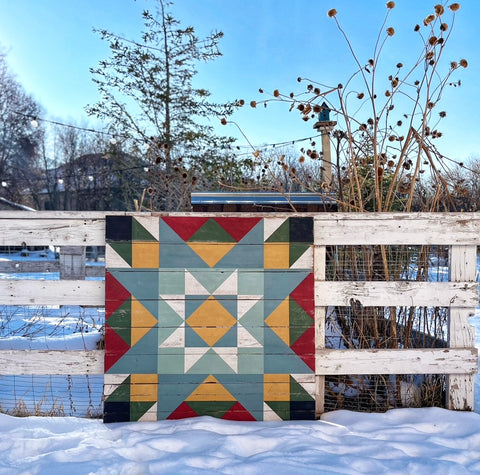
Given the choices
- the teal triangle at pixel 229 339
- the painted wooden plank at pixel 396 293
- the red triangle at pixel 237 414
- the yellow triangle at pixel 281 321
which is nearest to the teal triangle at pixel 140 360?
the teal triangle at pixel 229 339

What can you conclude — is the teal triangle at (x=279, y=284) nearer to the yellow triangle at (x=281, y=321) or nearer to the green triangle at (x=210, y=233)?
the yellow triangle at (x=281, y=321)

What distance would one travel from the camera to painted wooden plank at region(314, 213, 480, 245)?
3025mm

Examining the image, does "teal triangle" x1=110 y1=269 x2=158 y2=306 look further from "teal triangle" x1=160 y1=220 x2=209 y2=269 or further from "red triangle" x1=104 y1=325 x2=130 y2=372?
"red triangle" x1=104 y1=325 x2=130 y2=372

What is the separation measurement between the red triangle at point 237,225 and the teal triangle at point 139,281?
1.95 feet

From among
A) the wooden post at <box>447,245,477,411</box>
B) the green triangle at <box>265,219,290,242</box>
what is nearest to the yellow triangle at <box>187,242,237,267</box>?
the green triangle at <box>265,219,290,242</box>

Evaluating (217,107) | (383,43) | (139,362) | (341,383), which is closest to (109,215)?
(139,362)

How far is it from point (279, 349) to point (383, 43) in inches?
98.5

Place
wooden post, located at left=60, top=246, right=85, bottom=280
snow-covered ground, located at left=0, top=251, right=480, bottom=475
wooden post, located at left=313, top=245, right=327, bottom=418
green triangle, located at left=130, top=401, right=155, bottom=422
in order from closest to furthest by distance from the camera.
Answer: snow-covered ground, located at left=0, top=251, right=480, bottom=475
green triangle, located at left=130, top=401, right=155, bottom=422
wooden post, located at left=313, top=245, right=327, bottom=418
wooden post, located at left=60, top=246, right=85, bottom=280

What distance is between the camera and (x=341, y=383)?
3.23 metres

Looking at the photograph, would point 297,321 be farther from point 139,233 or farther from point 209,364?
point 139,233

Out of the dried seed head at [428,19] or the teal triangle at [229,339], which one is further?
the dried seed head at [428,19]

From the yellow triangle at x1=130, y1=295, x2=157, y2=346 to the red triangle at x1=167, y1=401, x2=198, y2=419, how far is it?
0.56 m

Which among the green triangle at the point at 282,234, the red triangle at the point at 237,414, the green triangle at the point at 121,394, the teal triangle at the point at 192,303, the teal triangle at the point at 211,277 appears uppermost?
the green triangle at the point at 282,234

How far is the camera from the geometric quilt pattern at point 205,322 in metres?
2.92
